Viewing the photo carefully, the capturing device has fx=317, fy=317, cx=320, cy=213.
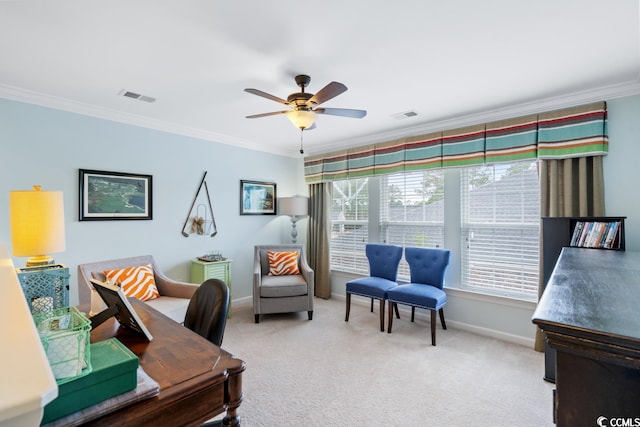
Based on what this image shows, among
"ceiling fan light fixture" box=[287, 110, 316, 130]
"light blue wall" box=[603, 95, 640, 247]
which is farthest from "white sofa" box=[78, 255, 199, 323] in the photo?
"light blue wall" box=[603, 95, 640, 247]

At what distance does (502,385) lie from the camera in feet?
8.14

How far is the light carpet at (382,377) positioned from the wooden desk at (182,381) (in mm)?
1098

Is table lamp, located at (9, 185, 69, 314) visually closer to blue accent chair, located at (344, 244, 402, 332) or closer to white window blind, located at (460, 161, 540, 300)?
blue accent chair, located at (344, 244, 402, 332)

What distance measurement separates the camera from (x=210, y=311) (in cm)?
179

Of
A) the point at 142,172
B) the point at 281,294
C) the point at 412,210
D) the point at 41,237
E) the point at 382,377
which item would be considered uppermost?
the point at 142,172

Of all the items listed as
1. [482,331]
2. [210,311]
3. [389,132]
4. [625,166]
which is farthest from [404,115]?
[210,311]

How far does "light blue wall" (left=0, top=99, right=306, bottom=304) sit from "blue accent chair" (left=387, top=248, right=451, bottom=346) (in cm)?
217

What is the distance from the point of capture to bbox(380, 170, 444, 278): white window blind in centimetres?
395

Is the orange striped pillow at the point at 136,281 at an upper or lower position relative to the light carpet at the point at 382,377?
Answer: upper

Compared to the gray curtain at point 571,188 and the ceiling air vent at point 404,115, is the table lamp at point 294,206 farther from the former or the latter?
the gray curtain at point 571,188

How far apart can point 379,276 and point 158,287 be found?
2602mm

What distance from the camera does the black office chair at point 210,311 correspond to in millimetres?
1689

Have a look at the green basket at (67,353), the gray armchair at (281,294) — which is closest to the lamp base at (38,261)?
the green basket at (67,353)

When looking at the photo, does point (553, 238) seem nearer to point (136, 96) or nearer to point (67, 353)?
point (67, 353)
